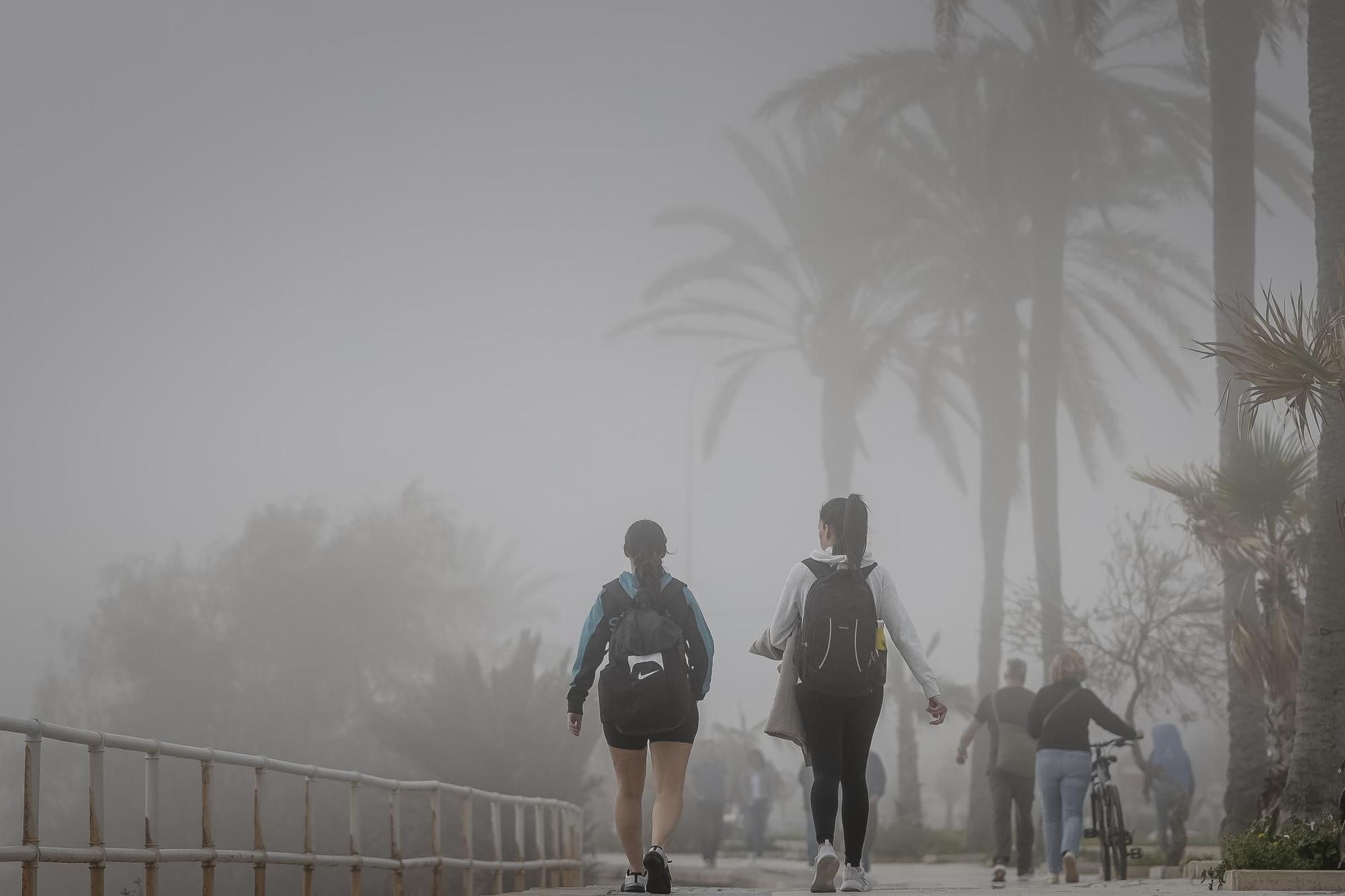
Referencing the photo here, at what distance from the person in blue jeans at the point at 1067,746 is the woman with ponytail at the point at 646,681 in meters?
4.48

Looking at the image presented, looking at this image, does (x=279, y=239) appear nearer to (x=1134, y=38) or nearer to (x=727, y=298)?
(x=727, y=298)

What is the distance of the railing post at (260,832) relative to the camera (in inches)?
299

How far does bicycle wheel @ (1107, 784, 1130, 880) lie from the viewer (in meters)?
12.3

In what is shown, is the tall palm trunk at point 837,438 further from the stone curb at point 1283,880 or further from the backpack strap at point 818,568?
the backpack strap at point 818,568

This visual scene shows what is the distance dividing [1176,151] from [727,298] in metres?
11.3

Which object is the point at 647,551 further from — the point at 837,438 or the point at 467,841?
the point at 837,438

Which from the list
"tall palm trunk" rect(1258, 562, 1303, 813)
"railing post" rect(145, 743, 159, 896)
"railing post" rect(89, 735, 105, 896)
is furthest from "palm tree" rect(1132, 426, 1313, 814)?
"railing post" rect(89, 735, 105, 896)

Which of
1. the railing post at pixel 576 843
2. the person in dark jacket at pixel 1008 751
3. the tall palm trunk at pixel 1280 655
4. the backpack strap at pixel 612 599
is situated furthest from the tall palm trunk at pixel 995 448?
the backpack strap at pixel 612 599

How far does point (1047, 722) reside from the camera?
11.7m

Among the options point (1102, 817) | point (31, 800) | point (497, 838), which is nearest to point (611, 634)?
point (31, 800)

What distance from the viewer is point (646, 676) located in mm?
7676

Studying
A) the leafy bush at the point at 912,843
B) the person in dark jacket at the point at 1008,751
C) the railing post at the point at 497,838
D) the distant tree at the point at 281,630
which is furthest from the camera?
the distant tree at the point at 281,630

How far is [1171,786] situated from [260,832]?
1343 centimetres

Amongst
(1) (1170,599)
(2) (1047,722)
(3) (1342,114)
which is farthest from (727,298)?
(2) (1047,722)
